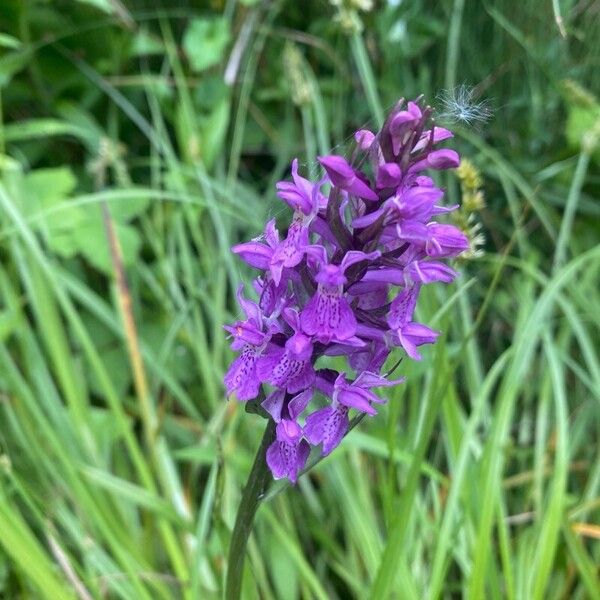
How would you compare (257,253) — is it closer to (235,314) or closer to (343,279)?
(343,279)

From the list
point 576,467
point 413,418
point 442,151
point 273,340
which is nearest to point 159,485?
point 413,418

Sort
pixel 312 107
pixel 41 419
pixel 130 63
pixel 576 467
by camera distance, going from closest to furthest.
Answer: pixel 41 419, pixel 576 467, pixel 312 107, pixel 130 63

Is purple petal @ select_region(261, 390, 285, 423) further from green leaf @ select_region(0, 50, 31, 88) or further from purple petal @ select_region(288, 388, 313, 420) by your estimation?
green leaf @ select_region(0, 50, 31, 88)


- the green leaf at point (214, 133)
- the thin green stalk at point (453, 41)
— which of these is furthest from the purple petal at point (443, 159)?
the green leaf at point (214, 133)

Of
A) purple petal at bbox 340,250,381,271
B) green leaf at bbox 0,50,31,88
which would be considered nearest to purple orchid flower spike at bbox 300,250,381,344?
purple petal at bbox 340,250,381,271

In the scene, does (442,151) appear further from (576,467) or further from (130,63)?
(130,63)

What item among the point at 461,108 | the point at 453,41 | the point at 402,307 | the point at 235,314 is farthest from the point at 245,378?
the point at 453,41

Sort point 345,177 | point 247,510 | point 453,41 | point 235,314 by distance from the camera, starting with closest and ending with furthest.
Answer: point 345,177 → point 247,510 → point 453,41 → point 235,314
